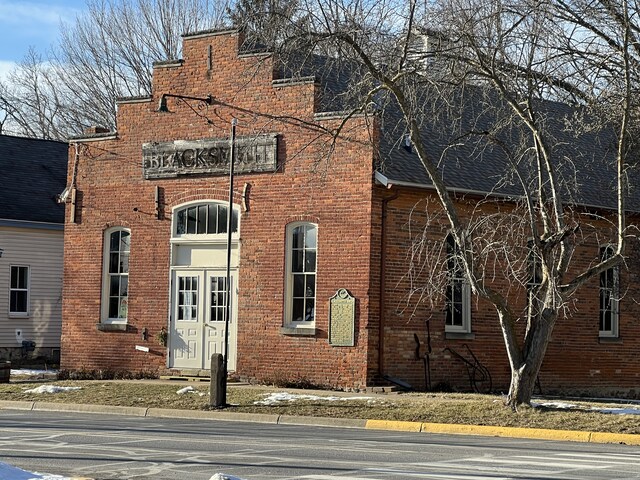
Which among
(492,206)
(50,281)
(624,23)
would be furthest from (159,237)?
(624,23)

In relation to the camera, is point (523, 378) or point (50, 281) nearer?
point (523, 378)

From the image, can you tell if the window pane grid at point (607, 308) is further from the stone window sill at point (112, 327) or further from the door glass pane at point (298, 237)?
the stone window sill at point (112, 327)

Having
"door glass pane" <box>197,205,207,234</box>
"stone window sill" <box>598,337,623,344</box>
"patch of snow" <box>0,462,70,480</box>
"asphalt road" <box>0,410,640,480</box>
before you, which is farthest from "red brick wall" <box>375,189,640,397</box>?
"patch of snow" <box>0,462,70,480</box>

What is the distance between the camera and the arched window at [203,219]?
26.8 metres

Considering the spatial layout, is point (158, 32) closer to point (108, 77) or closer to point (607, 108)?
point (108, 77)

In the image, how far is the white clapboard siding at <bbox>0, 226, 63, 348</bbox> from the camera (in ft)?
116

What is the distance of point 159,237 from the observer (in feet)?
90.9

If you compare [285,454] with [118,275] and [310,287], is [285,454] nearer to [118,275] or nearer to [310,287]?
[310,287]

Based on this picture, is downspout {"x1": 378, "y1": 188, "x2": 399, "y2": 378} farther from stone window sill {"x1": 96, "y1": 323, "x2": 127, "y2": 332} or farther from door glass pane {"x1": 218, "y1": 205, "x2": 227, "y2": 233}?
stone window sill {"x1": 96, "y1": 323, "x2": 127, "y2": 332}

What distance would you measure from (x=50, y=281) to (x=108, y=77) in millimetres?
15434

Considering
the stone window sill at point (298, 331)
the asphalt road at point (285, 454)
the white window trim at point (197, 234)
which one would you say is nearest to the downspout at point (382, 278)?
the stone window sill at point (298, 331)

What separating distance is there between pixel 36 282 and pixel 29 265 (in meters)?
0.55

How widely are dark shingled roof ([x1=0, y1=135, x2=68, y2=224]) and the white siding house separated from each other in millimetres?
30

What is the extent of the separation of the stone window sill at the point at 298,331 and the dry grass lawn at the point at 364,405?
1286mm
